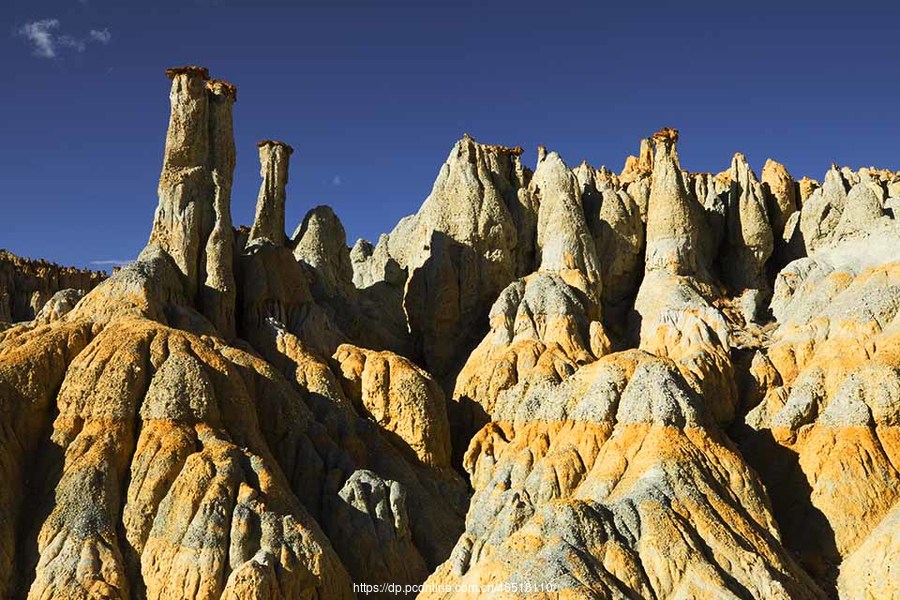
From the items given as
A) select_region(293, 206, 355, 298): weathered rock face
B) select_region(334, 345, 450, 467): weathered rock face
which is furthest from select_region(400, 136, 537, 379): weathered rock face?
select_region(334, 345, 450, 467): weathered rock face

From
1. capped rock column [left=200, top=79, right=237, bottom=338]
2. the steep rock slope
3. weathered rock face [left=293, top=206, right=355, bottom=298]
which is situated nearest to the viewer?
the steep rock slope

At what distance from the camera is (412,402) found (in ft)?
152

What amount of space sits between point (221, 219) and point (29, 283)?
173 ft

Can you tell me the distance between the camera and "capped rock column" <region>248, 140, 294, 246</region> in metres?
62.7

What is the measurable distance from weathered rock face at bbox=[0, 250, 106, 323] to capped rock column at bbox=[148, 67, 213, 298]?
130 feet

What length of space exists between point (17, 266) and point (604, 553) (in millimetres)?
86789

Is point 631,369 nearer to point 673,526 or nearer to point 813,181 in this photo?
point 673,526

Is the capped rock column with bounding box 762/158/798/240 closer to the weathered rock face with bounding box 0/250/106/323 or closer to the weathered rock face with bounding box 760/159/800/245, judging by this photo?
the weathered rock face with bounding box 760/159/800/245

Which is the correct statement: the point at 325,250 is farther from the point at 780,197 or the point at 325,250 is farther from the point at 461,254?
the point at 780,197

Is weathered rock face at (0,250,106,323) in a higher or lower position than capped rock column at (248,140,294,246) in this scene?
higher

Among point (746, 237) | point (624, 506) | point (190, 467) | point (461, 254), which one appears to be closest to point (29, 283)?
point (461, 254)

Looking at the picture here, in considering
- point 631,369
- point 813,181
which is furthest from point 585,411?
point 813,181

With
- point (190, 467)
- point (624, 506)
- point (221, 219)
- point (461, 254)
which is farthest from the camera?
point (461, 254)

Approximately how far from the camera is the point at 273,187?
63.5m
